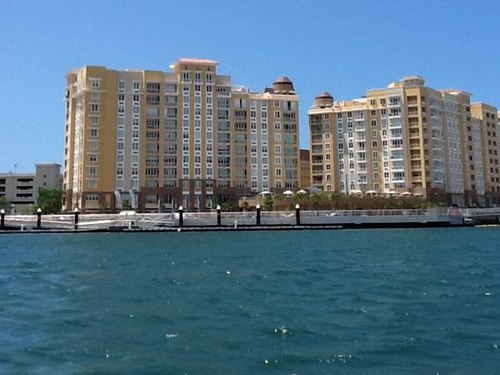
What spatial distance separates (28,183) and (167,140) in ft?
230

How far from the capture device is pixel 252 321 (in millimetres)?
16484

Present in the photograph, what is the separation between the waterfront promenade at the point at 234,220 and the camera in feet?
307

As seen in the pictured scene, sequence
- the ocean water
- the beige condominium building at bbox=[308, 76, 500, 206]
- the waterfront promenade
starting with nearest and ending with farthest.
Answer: the ocean water
the waterfront promenade
the beige condominium building at bbox=[308, 76, 500, 206]

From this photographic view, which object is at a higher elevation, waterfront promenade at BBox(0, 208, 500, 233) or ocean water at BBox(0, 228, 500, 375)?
waterfront promenade at BBox(0, 208, 500, 233)

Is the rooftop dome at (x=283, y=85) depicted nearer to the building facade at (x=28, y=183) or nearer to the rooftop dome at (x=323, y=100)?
the rooftop dome at (x=323, y=100)

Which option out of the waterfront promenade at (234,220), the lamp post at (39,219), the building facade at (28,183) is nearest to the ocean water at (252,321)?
the waterfront promenade at (234,220)

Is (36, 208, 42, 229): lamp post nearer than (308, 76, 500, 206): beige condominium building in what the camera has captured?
Yes

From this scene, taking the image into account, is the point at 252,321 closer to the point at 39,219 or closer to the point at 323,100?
the point at 39,219

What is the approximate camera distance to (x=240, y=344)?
13.7 m

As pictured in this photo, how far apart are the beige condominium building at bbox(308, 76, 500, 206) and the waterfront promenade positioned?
19.4 meters

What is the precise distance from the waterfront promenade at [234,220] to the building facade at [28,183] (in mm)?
70074

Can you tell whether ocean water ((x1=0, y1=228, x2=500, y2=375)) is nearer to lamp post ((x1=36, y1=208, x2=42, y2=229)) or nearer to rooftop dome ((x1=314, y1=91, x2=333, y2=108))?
lamp post ((x1=36, y1=208, x2=42, y2=229))

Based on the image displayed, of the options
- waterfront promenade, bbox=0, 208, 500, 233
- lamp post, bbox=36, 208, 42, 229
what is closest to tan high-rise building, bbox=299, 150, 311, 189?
waterfront promenade, bbox=0, 208, 500, 233

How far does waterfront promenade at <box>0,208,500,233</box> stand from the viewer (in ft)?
307
